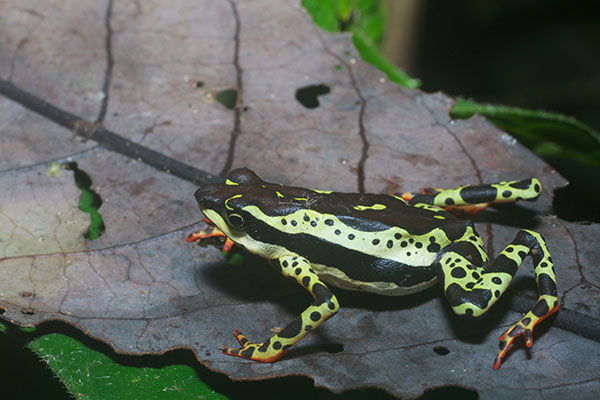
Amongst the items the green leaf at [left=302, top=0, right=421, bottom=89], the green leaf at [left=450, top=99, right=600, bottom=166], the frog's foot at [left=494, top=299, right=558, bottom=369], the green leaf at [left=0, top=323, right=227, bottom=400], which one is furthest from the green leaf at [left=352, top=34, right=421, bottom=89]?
the green leaf at [left=0, top=323, right=227, bottom=400]

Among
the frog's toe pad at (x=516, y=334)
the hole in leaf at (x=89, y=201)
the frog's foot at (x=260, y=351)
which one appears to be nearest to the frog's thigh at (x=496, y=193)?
the frog's toe pad at (x=516, y=334)

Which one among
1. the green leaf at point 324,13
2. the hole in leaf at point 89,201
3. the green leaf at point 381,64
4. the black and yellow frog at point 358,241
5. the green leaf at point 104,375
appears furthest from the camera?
the green leaf at point 324,13

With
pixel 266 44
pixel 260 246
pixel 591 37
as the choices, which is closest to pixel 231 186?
pixel 260 246

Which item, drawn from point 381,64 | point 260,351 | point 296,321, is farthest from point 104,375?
point 381,64

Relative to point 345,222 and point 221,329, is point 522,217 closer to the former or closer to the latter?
point 345,222

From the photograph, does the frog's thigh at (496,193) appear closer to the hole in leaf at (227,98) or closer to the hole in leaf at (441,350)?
the hole in leaf at (441,350)

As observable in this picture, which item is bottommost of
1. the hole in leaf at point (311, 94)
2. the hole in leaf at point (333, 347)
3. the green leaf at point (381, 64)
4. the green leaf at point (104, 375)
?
the green leaf at point (104, 375)

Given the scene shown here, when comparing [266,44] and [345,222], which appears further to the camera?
[266,44]
